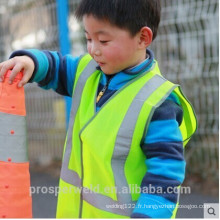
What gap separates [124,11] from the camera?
1.44 metres

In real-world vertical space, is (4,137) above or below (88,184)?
above

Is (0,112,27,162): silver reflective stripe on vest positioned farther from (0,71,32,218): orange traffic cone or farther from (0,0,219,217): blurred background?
(0,0,219,217): blurred background

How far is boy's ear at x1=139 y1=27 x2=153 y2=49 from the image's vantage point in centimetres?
149

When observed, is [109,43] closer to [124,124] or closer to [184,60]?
[124,124]

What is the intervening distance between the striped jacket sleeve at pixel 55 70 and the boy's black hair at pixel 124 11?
0.23 meters

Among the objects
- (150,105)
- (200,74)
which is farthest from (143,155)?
(200,74)

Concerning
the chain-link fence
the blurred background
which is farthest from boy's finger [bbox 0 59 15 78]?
the chain-link fence

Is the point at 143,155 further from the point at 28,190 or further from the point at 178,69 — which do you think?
the point at 178,69

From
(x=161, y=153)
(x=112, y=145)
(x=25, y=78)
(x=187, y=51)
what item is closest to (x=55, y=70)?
(x=25, y=78)

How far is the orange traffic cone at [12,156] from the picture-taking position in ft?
4.83

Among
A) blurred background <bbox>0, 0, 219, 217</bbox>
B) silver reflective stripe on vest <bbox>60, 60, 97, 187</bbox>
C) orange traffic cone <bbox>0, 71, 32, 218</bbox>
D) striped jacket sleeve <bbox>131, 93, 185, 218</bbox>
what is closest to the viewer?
striped jacket sleeve <bbox>131, 93, 185, 218</bbox>

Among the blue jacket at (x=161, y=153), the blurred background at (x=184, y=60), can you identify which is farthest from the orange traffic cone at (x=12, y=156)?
the blurred background at (x=184, y=60)

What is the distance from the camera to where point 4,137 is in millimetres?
1495

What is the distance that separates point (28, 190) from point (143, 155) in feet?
1.27
